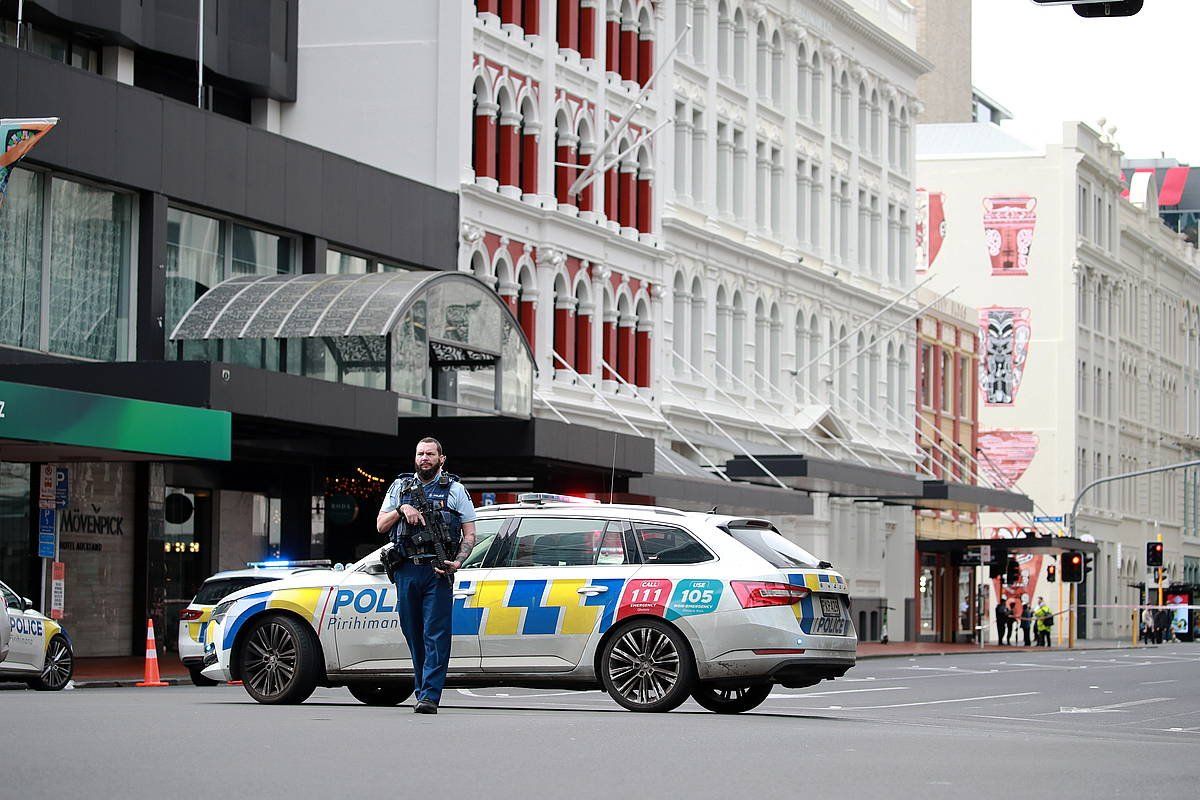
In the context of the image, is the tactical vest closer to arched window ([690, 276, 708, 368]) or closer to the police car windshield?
the police car windshield

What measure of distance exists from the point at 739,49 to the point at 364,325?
2401 cm

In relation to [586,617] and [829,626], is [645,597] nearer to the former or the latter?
[586,617]

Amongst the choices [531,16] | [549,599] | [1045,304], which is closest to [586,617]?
[549,599]

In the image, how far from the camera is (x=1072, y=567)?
2498 inches

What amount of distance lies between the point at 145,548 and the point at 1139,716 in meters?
16.6

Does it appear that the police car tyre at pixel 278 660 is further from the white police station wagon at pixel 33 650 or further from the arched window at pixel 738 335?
the arched window at pixel 738 335

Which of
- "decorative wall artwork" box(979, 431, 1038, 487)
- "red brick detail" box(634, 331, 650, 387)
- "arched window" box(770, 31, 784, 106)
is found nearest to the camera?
"red brick detail" box(634, 331, 650, 387)

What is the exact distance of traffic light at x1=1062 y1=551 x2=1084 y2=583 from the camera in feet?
208

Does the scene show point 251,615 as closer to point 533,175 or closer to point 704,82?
point 533,175

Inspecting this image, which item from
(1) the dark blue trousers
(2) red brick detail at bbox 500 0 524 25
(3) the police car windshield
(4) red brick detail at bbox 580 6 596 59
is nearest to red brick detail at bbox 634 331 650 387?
(4) red brick detail at bbox 580 6 596 59

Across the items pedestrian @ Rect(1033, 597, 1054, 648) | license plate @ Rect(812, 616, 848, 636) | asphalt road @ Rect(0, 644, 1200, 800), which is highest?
license plate @ Rect(812, 616, 848, 636)

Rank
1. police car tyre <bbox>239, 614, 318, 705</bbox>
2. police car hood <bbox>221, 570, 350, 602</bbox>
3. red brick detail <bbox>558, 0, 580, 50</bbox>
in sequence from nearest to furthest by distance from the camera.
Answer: police car tyre <bbox>239, 614, 318, 705</bbox>
police car hood <bbox>221, 570, 350, 602</bbox>
red brick detail <bbox>558, 0, 580, 50</bbox>

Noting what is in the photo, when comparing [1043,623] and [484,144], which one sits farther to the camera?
[1043,623]

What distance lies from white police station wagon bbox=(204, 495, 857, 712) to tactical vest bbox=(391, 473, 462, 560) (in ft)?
4.81
